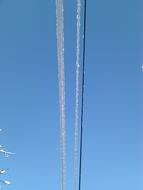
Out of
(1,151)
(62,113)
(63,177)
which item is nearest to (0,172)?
(1,151)

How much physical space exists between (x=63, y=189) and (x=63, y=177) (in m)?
0.33

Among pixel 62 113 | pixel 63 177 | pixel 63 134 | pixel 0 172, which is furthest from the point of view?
pixel 0 172

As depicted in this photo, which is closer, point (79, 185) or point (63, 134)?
point (79, 185)

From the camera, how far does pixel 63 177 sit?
34.3ft

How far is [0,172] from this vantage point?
13.7m

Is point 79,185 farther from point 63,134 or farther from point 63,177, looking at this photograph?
point 63,134

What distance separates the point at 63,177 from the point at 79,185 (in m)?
0.73

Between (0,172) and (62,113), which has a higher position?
(62,113)

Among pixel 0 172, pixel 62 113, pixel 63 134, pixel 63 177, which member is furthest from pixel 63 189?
pixel 0 172

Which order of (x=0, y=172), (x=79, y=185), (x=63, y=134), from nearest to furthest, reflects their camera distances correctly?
1. (x=79, y=185)
2. (x=63, y=134)
3. (x=0, y=172)

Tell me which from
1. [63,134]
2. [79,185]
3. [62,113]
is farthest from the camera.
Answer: [62,113]

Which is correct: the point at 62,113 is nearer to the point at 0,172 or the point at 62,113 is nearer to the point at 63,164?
the point at 63,164

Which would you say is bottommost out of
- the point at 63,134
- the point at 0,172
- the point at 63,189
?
the point at 0,172

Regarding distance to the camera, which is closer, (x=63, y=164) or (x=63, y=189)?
(x=63, y=189)
